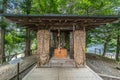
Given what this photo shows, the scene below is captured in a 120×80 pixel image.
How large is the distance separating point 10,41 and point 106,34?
1028cm

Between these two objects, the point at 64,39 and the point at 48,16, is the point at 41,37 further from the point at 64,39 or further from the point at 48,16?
the point at 64,39

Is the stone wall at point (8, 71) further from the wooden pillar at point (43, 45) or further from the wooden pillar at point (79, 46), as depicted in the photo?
the wooden pillar at point (79, 46)

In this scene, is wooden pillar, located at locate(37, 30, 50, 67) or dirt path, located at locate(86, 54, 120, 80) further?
wooden pillar, located at locate(37, 30, 50, 67)

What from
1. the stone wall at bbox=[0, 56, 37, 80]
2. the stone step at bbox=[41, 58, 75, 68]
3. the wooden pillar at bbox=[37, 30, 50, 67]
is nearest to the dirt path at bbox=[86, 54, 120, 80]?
the stone step at bbox=[41, 58, 75, 68]

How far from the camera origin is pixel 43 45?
10.8 m

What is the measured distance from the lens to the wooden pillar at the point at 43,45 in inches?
420

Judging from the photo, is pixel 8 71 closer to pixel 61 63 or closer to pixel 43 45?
pixel 43 45

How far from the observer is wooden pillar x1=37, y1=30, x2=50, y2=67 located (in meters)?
10.7

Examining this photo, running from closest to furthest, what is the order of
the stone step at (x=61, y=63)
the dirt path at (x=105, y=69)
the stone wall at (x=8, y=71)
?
1. the stone wall at (x=8, y=71)
2. the dirt path at (x=105, y=69)
3. the stone step at (x=61, y=63)

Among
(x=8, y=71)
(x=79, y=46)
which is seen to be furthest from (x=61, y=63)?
(x=8, y=71)

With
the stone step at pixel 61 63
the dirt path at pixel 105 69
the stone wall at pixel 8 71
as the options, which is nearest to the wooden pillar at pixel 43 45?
the stone step at pixel 61 63

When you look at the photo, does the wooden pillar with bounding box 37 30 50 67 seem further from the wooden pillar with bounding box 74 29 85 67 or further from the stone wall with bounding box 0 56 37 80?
the wooden pillar with bounding box 74 29 85 67

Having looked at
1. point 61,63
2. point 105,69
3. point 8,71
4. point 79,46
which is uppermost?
point 79,46

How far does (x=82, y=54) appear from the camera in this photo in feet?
35.2
